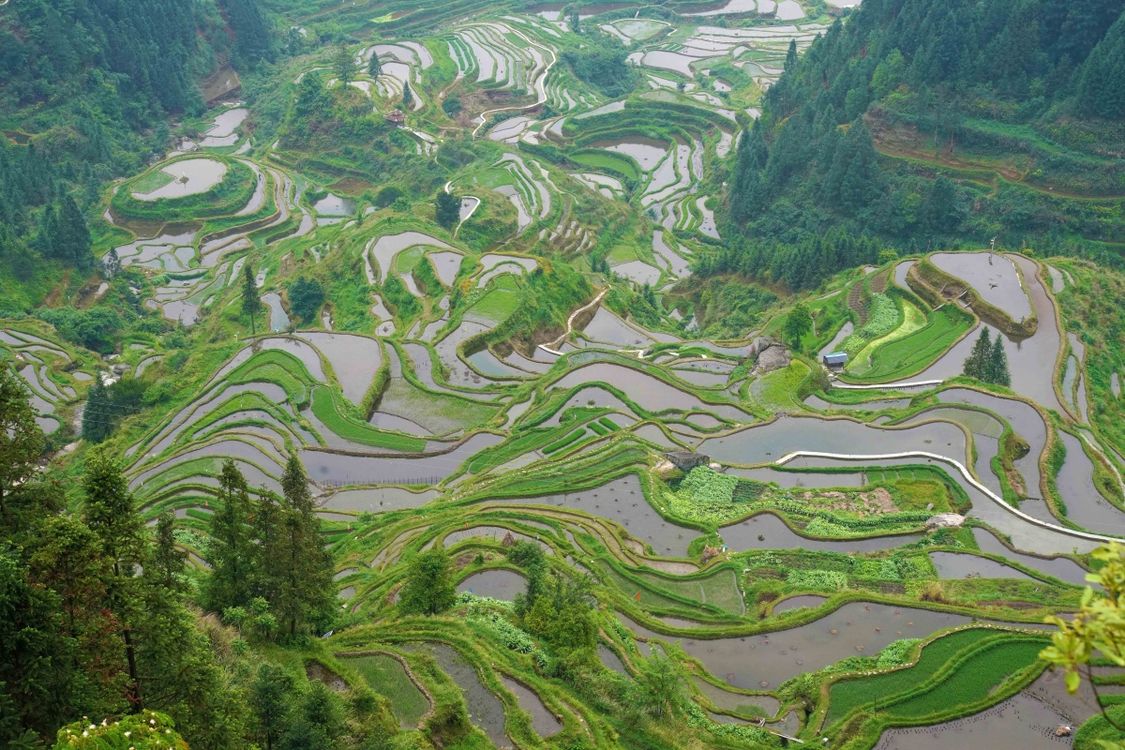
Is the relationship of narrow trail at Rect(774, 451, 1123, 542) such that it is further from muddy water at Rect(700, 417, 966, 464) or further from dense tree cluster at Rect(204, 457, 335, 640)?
dense tree cluster at Rect(204, 457, 335, 640)

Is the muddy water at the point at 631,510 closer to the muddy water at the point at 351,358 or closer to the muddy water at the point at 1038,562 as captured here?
the muddy water at the point at 1038,562

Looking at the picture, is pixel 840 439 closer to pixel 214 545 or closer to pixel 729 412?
pixel 729 412

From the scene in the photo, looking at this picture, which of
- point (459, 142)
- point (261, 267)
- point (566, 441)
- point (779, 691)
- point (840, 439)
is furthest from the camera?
point (459, 142)

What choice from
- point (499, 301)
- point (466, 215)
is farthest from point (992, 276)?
point (466, 215)

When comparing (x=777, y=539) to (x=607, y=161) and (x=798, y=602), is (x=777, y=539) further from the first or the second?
(x=607, y=161)

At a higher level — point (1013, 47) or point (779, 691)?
point (1013, 47)

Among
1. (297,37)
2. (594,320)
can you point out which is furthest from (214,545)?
(297,37)

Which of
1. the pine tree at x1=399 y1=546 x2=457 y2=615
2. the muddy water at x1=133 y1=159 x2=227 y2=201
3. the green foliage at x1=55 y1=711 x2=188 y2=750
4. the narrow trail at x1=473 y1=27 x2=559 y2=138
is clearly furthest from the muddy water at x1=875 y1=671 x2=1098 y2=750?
the narrow trail at x1=473 y1=27 x2=559 y2=138
